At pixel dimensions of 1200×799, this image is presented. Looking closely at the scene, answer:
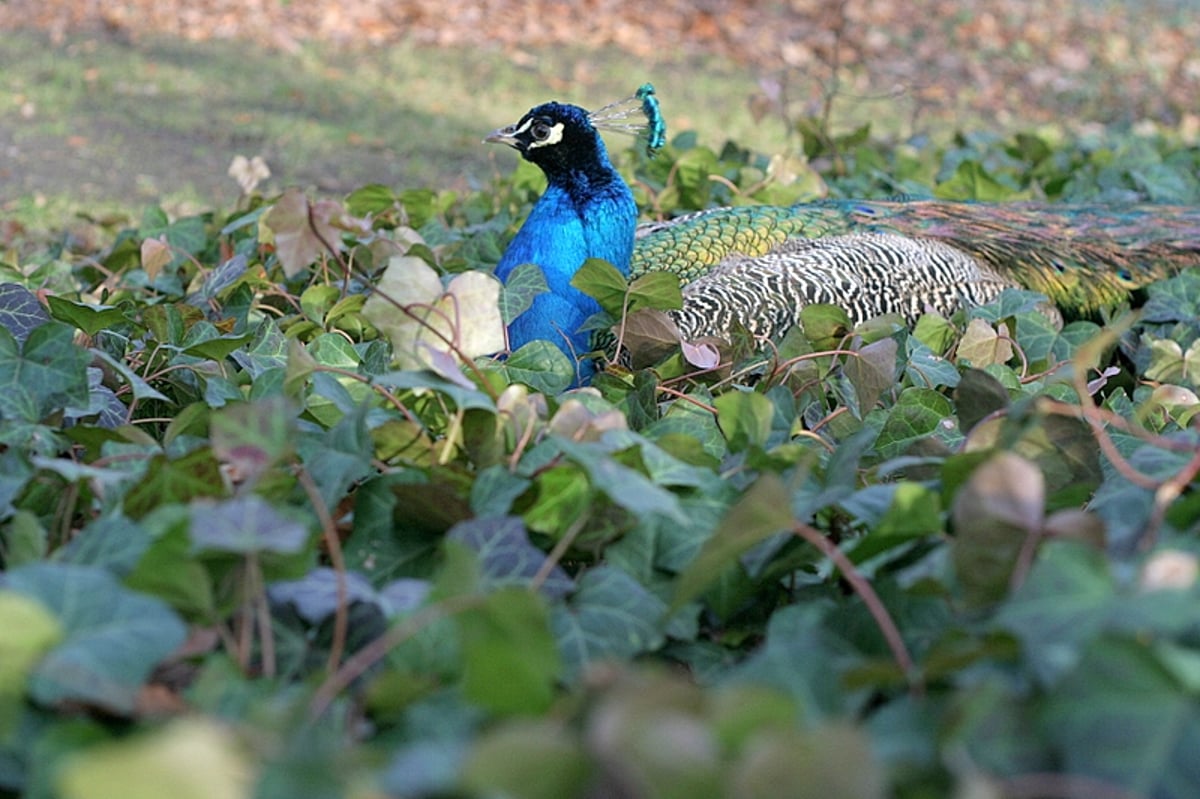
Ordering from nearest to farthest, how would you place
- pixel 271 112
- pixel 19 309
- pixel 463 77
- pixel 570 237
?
pixel 19 309
pixel 570 237
pixel 271 112
pixel 463 77

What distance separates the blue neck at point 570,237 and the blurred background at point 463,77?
75.6 inches

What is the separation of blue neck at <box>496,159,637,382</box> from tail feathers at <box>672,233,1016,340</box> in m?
0.16

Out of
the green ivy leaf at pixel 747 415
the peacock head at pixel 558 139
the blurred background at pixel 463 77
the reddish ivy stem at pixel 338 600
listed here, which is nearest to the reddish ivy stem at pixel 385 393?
the reddish ivy stem at pixel 338 600

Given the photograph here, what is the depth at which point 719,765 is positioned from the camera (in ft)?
2.26

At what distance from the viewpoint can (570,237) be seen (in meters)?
2.41

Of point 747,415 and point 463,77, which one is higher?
point 747,415

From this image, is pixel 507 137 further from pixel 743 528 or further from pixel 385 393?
A: pixel 743 528

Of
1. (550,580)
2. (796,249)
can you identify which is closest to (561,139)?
(796,249)

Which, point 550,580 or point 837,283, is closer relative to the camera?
point 550,580

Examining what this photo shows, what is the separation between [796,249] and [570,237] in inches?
18.9

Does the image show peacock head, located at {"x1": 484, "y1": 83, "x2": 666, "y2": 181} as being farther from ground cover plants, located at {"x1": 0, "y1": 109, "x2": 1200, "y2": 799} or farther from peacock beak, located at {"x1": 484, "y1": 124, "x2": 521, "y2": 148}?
ground cover plants, located at {"x1": 0, "y1": 109, "x2": 1200, "y2": 799}

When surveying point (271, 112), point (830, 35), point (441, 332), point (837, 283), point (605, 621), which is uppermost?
point (441, 332)

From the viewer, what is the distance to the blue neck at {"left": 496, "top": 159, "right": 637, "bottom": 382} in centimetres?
231

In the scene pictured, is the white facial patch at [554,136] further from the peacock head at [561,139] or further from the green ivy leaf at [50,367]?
the green ivy leaf at [50,367]
